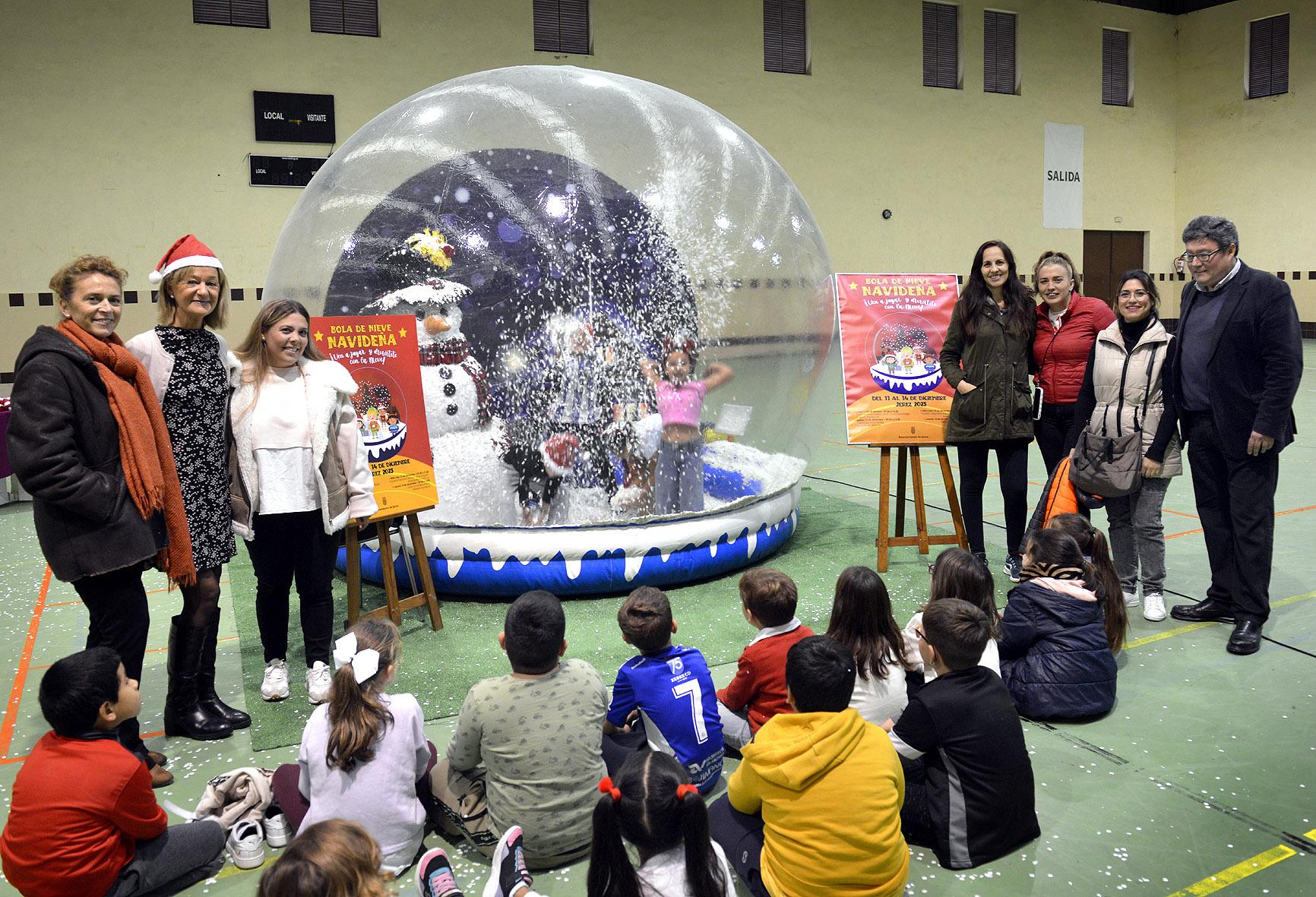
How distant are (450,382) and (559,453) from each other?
551 millimetres

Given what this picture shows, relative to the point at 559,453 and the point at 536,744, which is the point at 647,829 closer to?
the point at 536,744

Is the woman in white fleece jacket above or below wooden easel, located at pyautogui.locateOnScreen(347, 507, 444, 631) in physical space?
above

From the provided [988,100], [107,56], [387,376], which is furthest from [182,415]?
[988,100]

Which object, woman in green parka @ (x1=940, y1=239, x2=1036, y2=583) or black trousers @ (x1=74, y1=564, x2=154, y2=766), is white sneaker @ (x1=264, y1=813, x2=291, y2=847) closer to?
black trousers @ (x1=74, y1=564, x2=154, y2=766)

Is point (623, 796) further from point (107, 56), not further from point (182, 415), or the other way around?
point (107, 56)

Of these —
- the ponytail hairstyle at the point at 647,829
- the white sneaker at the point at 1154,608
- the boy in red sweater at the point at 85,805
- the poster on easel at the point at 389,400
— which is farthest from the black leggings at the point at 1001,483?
the boy in red sweater at the point at 85,805

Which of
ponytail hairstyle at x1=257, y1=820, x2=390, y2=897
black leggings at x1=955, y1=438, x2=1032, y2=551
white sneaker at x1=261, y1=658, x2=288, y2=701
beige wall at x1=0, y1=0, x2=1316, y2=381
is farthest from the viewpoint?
beige wall at x1=0, y1=0, x2=1316, y2=381

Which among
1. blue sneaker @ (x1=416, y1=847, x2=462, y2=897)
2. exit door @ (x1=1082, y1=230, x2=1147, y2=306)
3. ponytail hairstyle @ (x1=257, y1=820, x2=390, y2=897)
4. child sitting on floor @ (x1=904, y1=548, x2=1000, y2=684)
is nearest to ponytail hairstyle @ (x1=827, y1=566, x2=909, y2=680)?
child sitting on floor @ (x1=904, y1=548, x2=1000, y2=684)

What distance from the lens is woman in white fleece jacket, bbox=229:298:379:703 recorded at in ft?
10.8

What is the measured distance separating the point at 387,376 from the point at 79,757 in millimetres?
2140

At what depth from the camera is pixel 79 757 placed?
2164 mm

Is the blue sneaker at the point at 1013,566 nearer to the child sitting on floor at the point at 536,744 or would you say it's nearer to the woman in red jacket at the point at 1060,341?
the woman in red jacket at the point at 1060,341

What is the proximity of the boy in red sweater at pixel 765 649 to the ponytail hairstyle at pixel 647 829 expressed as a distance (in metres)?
0.83

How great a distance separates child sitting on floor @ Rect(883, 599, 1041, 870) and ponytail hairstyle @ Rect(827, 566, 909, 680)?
0.90ft
